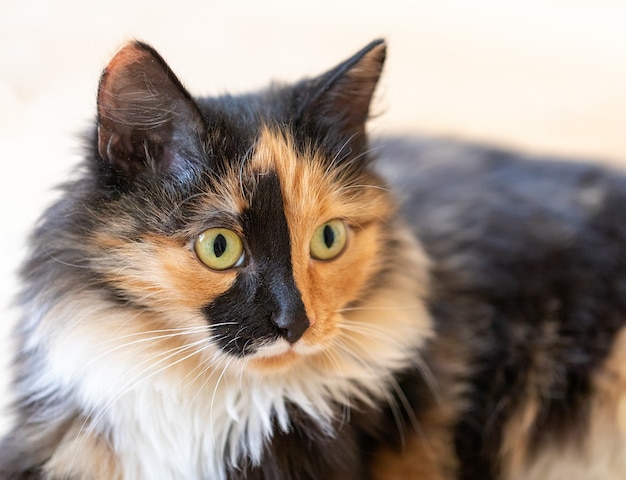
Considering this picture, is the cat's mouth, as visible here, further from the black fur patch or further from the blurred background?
the blurred background

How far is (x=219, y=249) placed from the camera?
4.28 feet

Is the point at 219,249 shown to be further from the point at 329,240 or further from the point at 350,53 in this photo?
the point at 350,53

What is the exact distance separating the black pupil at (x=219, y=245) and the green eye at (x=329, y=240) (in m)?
0.19

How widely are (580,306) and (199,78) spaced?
149cm

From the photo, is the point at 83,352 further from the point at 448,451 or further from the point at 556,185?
the point at 556,185

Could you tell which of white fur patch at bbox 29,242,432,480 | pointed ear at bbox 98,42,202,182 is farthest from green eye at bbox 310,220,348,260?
pointed ear at bbox 98,42,202,182

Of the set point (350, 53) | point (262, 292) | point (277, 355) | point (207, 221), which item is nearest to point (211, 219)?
point (207, 221)

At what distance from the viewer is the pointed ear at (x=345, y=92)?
143 centimetres

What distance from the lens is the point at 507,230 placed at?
1925 mm

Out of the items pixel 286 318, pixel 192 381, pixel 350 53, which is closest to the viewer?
pixel 286 318

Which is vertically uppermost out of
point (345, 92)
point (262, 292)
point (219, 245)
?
point (345, 92)

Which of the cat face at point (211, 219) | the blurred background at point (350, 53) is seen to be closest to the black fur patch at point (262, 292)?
the cat face at point (211, 219)

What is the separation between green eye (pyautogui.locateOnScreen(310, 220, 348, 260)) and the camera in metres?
1.41

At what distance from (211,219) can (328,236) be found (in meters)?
0.26
